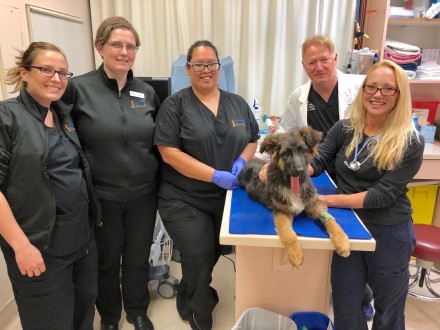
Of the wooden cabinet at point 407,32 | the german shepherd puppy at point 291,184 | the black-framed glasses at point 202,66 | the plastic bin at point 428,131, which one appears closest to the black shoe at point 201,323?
the german shepherd puppy at point 291,184

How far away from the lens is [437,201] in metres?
2.93

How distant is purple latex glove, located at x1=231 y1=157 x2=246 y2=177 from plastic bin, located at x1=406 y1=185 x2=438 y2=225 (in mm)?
1755

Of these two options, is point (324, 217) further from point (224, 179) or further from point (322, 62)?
point (322, 62)

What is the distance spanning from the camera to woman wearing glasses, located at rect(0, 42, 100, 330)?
123 centimetres

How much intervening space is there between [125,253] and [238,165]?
34.3 inches

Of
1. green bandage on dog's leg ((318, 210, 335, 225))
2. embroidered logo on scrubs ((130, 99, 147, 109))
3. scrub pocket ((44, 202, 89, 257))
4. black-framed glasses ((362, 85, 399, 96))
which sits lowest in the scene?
scrub pocket ((44, 202, 89, 257))

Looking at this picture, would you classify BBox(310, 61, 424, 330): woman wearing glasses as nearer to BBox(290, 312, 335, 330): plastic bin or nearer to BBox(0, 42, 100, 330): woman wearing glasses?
BBox(290, 312, 335, 330): plastic bin

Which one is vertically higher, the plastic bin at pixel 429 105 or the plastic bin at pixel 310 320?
the plastic bin at pixel 429 105

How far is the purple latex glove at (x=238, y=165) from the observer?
6.18 ft

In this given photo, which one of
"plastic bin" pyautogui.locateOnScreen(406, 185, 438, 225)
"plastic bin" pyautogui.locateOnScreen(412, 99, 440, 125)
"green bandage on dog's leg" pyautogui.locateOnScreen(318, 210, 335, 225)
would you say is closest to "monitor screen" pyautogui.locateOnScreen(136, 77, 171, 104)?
"green bandage on dog's leg" pyautogui.locateOnScreen(318, 210, 335, 225)

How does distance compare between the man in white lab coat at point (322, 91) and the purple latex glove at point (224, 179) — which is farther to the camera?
the man in white lab coat at point (322, 91)

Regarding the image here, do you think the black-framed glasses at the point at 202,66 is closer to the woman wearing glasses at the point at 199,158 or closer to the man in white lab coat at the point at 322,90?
the woman wearing glasses at the point at 199,158

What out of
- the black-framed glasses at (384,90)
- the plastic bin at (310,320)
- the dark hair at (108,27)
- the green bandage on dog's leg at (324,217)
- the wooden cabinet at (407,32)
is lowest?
the plastic bin at (310,320)

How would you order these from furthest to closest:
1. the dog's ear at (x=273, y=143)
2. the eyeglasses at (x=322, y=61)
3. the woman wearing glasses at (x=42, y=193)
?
the eyeglasses at (x=322, y=61), the dog's ear at (x=273, y=143), the woman wearing glasses at (x=42, y=193)
